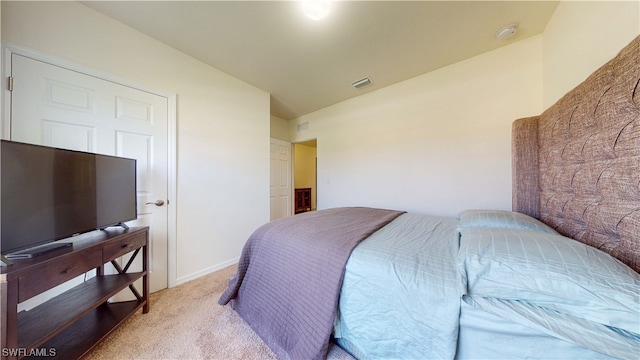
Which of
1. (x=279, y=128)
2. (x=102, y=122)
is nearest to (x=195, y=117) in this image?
(x=102, y=122)

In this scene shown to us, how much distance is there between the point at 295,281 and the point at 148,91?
7.56 feet

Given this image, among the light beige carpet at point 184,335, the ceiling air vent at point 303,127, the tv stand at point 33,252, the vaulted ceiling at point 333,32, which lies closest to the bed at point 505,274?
the light beige carpet at point 184,335

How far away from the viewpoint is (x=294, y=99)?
333 cm

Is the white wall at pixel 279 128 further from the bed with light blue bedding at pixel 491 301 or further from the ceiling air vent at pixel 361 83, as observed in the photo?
the bed with light blue bedding at pixel 491 301

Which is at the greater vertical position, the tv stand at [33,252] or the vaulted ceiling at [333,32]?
the vaulted ceiling at [333,32]

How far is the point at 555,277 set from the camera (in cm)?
70

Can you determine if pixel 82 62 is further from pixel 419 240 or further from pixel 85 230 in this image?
pixel 419 240

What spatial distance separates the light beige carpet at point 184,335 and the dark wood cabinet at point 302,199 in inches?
144

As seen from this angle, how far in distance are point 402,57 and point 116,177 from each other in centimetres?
300

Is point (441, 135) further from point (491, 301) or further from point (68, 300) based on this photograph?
point (68, 300)

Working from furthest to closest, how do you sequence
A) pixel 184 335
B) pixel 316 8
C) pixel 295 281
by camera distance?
pixel 316 8
pixel 184 335
pixel 295 281

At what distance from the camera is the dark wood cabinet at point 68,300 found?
0.83m

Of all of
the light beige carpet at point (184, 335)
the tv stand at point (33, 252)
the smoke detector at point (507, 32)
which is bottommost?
the light beige carpet at point (184, 335)

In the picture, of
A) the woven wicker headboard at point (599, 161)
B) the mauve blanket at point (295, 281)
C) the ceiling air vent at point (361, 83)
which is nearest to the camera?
the woven wicker headboard at point (599, 161)
